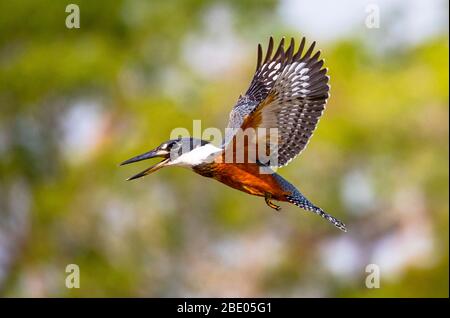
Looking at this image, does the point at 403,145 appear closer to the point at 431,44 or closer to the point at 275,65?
the point at 431,44

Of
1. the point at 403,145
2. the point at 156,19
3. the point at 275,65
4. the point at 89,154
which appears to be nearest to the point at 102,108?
the point at 89,154

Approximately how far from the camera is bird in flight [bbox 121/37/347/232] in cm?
422

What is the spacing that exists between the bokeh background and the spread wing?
32.6 feet

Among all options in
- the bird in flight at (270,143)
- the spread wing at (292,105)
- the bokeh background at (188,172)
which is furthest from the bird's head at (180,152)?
the bokeh background at (188,172)

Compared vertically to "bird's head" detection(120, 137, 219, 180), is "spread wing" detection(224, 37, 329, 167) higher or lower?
higher

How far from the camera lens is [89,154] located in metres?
16.0

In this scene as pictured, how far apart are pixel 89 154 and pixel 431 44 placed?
17.9 ft

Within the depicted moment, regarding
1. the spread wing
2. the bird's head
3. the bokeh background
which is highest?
the bokeh background

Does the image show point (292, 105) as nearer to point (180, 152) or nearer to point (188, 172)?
point (180, 152)

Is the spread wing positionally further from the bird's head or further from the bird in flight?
the bird's head

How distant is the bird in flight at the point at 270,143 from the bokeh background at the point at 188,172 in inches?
392

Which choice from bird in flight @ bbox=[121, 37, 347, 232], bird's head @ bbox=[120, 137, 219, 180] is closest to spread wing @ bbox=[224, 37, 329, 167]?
bird in flight @ bbox=[121, 37, 347, 232]

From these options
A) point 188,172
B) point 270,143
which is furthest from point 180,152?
point 188,172

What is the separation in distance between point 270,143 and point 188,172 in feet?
34.3
